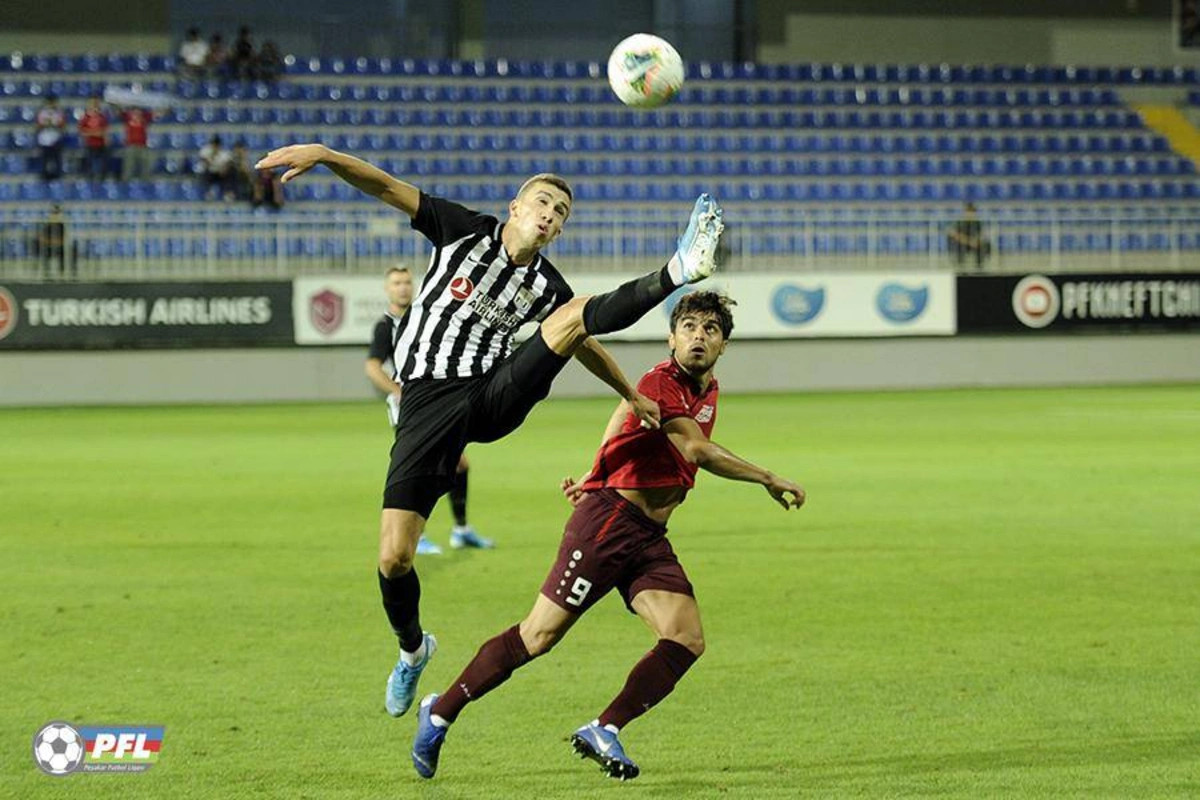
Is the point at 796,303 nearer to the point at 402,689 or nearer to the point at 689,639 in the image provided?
the point at 402,689

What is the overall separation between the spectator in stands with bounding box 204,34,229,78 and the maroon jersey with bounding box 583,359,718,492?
30777 millimetres

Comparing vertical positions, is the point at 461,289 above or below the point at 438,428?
above

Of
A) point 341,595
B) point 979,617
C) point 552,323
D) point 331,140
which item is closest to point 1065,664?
point 979,617

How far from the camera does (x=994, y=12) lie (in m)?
41.0

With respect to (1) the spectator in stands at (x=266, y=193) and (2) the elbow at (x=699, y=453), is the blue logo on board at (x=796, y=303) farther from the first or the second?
(2) the elbow at (x=699, y=453)

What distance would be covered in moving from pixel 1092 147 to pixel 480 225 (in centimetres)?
3360

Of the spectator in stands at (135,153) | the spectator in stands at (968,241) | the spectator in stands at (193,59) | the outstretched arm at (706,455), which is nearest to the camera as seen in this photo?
the outstretched arm at (706,455)

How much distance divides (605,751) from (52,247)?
24.2 m

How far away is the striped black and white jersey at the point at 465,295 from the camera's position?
6.77 meters

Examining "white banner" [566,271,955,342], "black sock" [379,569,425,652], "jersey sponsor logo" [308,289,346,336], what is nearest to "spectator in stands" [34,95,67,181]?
"jersey sponsor logo" [308,289,346,336]

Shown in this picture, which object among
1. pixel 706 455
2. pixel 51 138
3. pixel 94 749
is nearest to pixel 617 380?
pixel 706 455

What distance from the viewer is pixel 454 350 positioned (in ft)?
22.3

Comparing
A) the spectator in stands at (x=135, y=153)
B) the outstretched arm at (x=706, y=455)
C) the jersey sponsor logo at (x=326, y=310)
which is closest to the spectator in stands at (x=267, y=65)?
the spectator in stands at (x=135, y=153)

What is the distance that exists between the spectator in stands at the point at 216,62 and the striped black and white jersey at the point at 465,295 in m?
30.1
